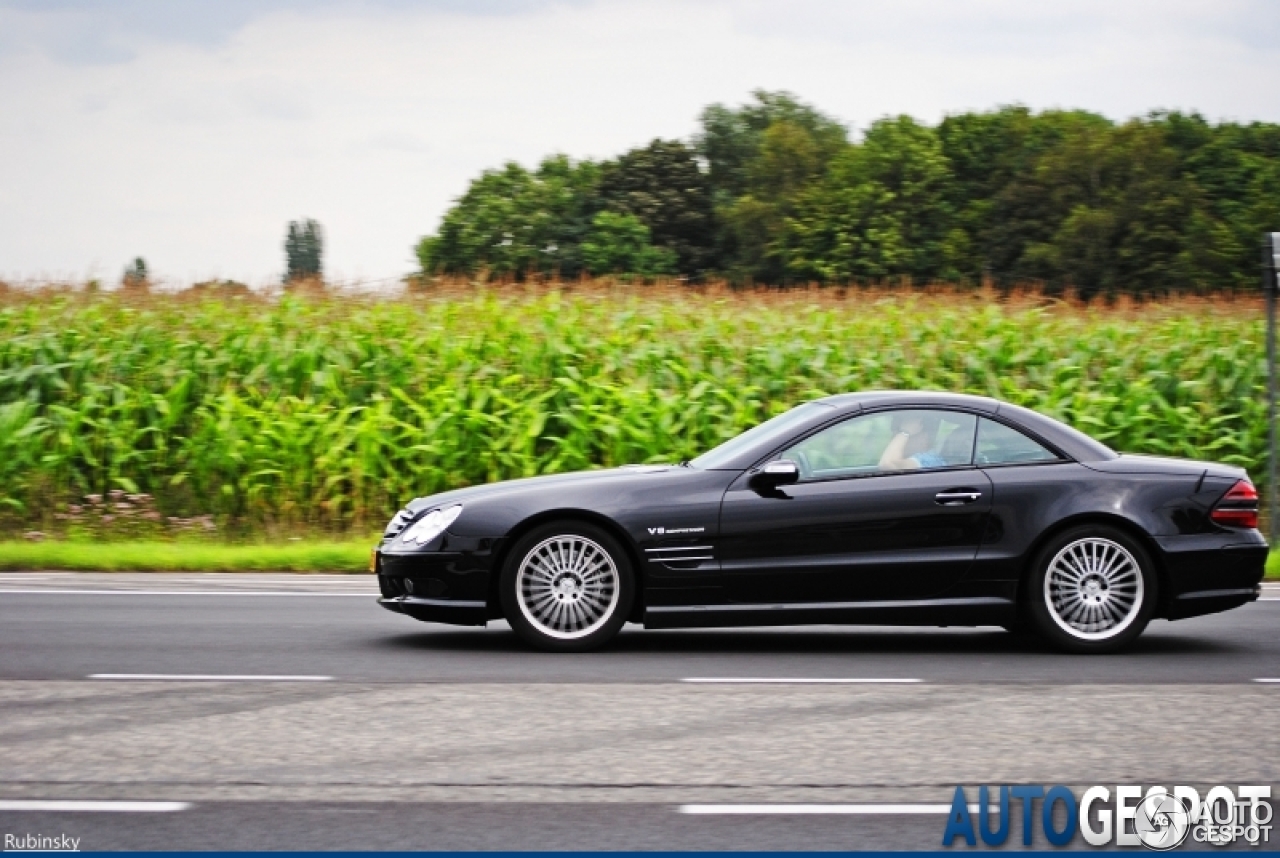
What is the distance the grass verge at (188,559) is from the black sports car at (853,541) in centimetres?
510

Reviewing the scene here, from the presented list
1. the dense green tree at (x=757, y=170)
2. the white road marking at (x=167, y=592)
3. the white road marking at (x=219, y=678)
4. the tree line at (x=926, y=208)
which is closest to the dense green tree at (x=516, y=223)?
the tree line at (x=926, y=208)

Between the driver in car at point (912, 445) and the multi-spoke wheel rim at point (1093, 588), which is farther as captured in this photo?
the driver in car at point (912, 445)

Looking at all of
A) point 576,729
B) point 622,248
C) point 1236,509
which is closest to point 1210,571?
point 1236,509

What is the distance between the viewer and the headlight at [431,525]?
30.1 ft

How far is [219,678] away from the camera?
823cm

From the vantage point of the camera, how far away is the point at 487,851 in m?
5.06

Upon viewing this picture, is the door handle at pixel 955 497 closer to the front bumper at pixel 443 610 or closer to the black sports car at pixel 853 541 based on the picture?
the black sports car at pixel 853 541

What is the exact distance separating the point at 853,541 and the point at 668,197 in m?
83.0

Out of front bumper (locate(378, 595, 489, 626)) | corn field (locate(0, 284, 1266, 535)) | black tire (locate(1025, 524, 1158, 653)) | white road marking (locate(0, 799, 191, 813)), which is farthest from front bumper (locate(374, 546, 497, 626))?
corn field (locate(0, 284, 1266, 535))

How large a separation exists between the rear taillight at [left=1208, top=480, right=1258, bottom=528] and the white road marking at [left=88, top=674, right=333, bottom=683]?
514 centimetres

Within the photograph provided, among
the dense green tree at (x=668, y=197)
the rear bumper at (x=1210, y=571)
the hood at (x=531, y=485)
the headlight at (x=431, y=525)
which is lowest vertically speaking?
the rear bumper at (x=1210, y=571)

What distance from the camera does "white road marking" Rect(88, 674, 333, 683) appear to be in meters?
8.14

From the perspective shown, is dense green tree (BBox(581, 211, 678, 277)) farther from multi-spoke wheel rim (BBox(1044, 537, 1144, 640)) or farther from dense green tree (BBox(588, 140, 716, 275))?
multi-spoke wheel rim (BBox(1044, 537, 1144, 640))

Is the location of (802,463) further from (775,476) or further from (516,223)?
(516,223)
